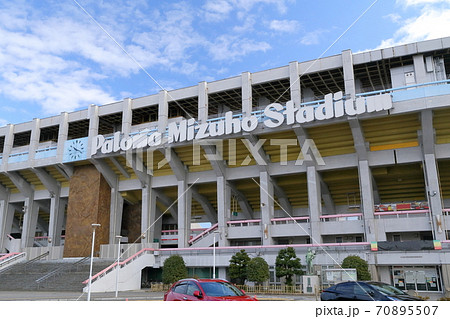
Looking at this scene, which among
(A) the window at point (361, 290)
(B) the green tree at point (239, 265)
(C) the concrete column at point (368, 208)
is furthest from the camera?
(C) the concrete column at point (368, 208)

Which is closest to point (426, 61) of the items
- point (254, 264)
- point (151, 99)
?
point (254, 264)

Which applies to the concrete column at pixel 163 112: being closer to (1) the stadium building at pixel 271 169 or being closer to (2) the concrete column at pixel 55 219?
(1) the stadium building at pixel 271 169

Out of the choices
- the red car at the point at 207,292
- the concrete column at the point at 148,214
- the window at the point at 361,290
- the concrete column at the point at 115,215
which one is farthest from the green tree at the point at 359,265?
the concrete column at the point at 115,215

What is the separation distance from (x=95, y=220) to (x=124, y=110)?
13.1m

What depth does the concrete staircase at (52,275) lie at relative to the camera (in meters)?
34.5

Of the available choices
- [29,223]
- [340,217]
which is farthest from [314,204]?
[29,223]

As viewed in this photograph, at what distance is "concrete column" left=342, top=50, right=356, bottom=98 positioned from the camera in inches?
1332

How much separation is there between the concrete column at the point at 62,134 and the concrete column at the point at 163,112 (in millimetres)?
13853

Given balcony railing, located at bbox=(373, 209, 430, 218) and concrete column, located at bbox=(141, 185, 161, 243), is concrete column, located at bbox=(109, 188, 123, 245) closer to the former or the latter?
concrete column, located at bbox=(141, 185, 161, 243)

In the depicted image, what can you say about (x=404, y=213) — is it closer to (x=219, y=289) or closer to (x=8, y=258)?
(x=219, y=289)

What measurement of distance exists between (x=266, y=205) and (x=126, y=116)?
1904 cm

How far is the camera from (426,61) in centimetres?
3362

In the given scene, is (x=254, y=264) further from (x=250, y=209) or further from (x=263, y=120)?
(x=250, y=209)

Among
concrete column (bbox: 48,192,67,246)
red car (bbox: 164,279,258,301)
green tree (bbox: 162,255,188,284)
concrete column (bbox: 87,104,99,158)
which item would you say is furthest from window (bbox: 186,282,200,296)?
concrete column (bbox: 48,192,67,246)
